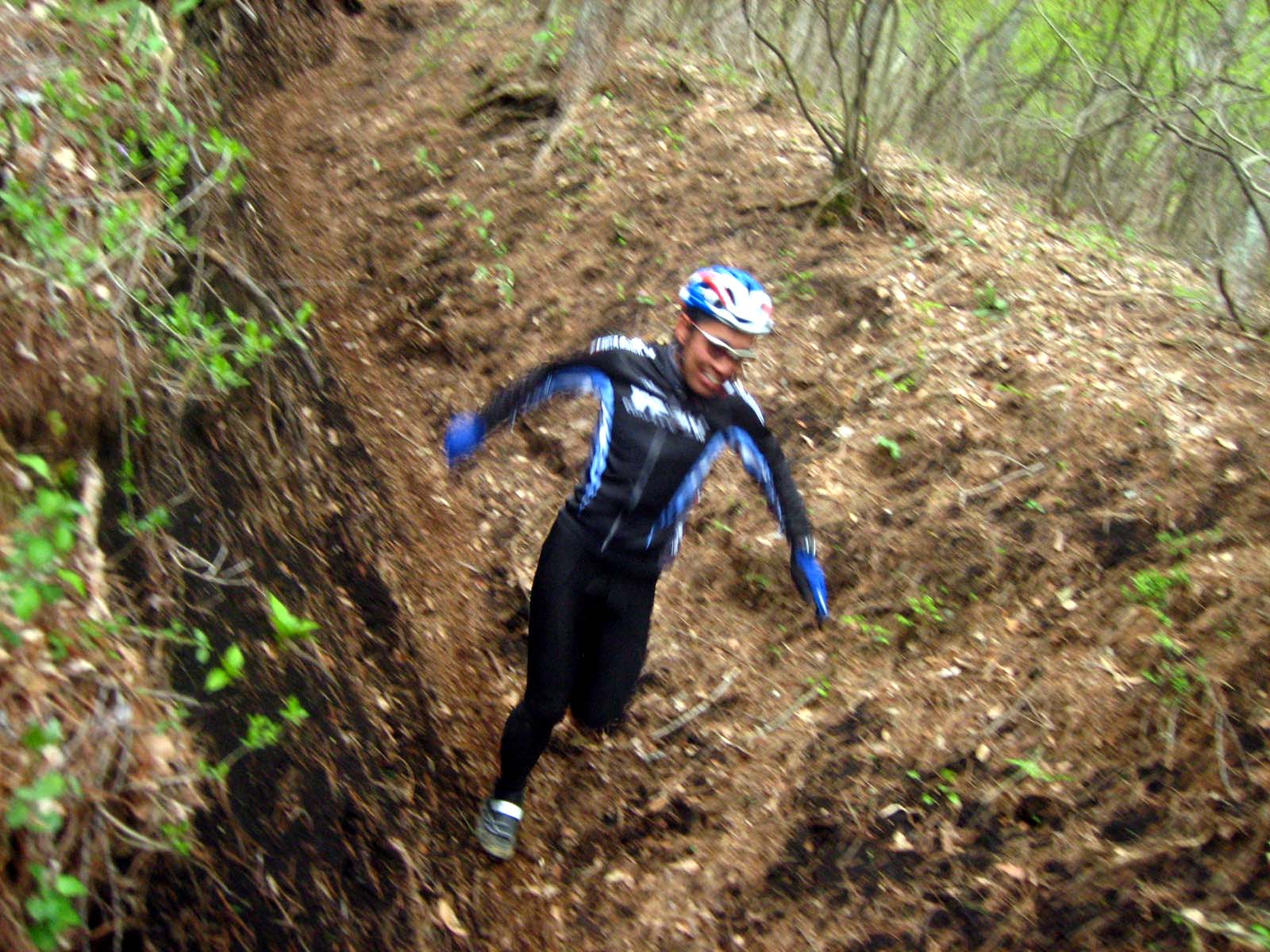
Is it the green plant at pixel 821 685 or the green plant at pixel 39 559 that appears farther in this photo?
the green plant at pixel 821 685

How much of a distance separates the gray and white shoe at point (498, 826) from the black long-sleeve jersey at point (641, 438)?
127cm

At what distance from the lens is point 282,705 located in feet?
12.7

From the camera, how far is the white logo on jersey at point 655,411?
432 centimetres

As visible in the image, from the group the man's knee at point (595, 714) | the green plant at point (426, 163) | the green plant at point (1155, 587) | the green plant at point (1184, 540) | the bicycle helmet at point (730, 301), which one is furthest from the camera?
the green plant at point (426, 163)

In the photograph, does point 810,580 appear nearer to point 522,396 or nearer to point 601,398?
point 601,398

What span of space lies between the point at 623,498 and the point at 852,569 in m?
2.45

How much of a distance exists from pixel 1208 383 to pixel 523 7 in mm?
11702

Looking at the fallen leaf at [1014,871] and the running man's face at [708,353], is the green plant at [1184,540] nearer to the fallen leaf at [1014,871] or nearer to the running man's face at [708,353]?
the fallen leaf at [1014,871]

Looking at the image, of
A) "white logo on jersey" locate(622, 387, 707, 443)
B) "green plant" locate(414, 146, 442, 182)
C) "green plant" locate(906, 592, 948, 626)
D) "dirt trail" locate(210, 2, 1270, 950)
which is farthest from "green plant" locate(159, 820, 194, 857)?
"green plant" locate(414, 146, 442, 182)

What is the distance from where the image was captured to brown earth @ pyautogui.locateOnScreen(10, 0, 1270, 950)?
426 cm

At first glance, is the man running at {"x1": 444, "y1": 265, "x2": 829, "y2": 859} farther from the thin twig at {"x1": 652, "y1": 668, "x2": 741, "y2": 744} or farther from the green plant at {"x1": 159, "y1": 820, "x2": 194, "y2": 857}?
the green plant at {"x1": 159, "y1": 820, "x2": 194, "y2": 857}


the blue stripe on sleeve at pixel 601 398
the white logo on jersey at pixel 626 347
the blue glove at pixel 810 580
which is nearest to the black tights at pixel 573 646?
the blue stripe on sleeve at pixel 601 398

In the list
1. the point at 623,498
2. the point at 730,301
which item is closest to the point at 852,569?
the point at 623,498

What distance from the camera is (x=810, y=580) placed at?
4512mm
